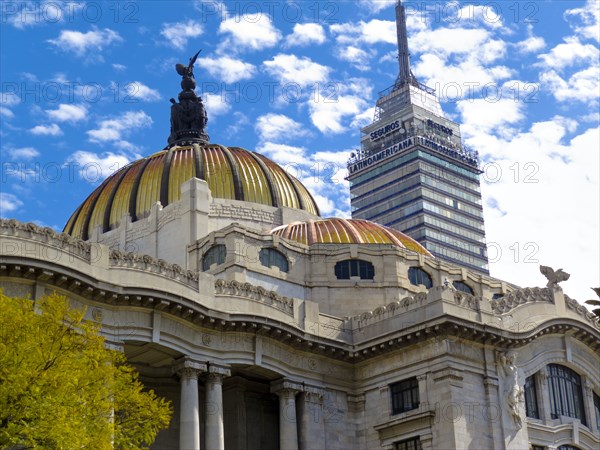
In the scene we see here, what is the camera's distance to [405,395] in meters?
51.9

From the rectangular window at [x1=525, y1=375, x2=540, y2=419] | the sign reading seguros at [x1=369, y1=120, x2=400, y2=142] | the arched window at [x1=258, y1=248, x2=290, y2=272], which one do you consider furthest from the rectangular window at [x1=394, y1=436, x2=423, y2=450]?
the sign reading seguros at [x1=369, y1=120, x2=400, y2=142]

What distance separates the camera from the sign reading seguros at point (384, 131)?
170 metres

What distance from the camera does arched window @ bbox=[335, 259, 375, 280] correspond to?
6269 centimetres

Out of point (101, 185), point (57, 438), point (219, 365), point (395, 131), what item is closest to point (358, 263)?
point (219, 365)

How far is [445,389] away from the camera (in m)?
49.8

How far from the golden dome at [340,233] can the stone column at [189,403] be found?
60.3 ft

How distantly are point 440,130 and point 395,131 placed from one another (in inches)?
310

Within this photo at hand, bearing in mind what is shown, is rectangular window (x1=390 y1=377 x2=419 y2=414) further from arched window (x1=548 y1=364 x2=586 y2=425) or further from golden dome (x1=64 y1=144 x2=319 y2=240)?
golden dome (x1=64 y1=144 x2=319 y2=240)

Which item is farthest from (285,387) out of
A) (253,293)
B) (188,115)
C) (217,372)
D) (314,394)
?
(188,115)

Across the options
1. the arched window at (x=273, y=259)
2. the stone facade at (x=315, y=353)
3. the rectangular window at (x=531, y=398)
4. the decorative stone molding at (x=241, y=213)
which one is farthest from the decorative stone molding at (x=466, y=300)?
the decorative stone molding at (x=241, y=213)

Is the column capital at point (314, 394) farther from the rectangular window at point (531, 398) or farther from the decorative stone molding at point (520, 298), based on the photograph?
the rectangular window at point (531, 398)

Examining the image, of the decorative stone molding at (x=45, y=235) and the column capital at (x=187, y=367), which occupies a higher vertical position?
the decorative stone molding at (x=45, y=235)

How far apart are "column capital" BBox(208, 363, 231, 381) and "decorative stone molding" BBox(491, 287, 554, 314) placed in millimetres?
13820

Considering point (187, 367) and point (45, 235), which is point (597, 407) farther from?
point (45, 235)
